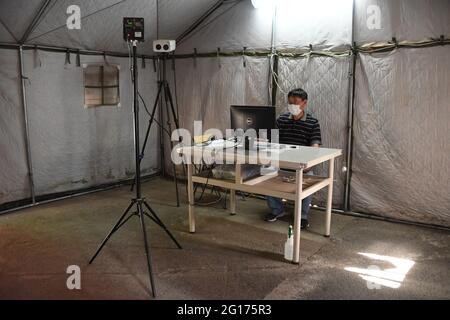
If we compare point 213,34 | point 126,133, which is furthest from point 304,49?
point 126,133

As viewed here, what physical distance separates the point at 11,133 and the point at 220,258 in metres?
2.46

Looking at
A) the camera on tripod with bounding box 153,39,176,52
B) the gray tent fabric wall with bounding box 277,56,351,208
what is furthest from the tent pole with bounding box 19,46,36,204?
the gray tent fabric wall with bounding box 277,56,351,208

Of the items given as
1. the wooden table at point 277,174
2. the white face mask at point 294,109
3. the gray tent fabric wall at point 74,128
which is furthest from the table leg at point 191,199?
the gray tent fabric wall at point 74,128

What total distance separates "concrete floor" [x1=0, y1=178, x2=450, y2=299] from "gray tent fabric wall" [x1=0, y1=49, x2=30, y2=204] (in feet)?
0.97

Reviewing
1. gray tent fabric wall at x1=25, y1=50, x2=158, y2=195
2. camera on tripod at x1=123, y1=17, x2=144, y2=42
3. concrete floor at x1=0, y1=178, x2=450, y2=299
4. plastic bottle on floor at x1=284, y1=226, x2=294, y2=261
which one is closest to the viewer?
concrete floor at x1=0, y1=178, x2=450, y2=299

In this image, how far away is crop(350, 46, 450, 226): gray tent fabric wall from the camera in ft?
11.0

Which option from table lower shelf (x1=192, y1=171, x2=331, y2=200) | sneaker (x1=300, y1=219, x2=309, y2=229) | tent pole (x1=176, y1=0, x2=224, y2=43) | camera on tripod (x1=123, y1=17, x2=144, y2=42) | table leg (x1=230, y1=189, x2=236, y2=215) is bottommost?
sneaker (x1=300, y1=219, x2=309, y2=229)

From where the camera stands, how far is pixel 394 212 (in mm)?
3688

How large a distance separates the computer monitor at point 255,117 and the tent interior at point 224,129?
937 mm

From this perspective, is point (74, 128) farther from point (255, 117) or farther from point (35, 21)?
point (255, 117)

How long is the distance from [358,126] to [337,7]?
1.13 metres

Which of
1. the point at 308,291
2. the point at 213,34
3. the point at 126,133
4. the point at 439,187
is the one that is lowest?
the point at 308,291

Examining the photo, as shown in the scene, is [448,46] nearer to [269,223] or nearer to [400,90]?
[400,90]

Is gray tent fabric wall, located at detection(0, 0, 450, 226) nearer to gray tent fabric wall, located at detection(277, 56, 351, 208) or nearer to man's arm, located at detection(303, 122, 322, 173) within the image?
gray tent fabric wall, located at detection(277, 56, 351, 208)
